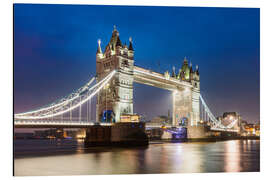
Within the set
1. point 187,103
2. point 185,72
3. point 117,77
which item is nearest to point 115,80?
point 117,77

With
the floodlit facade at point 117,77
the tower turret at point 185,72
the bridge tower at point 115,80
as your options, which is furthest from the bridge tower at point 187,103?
the bridge tower at point 115,80

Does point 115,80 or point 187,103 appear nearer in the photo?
point 115,80

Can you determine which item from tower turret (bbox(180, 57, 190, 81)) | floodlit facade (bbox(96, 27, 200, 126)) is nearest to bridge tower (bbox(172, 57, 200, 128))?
tower turret (bbox(180, 57, 190, 81))

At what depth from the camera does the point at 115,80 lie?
29.2 metres

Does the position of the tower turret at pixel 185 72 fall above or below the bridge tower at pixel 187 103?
above

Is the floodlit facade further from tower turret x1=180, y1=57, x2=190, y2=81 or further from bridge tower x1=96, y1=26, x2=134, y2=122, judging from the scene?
tower turret x1=180, y1=57, x2=190, y2=81

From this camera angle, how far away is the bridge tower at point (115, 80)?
95.3ft

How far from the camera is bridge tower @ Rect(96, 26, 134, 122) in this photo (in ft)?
95.3

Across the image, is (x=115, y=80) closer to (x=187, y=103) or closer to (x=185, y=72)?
(x=187, y=103)

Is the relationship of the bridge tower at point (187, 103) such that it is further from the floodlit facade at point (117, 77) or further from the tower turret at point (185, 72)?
the floodlit facade at point (117, 77)

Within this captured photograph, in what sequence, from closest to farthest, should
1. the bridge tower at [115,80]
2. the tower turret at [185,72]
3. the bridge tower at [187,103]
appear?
the bridge tower at [115,80]
the bridge tower at [187,103]
the tower turret at [185,72]
